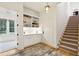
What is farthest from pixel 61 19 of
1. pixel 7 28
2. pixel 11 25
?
pixel 7 28

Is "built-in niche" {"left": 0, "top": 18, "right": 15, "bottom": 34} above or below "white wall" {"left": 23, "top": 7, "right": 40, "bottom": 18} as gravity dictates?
below

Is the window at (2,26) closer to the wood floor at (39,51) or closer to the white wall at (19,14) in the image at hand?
the white wall at (19,14)

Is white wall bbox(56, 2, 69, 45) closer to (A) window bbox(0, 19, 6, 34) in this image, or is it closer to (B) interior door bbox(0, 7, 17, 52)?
(B) interior door bbox(0, 7, 17, 52)

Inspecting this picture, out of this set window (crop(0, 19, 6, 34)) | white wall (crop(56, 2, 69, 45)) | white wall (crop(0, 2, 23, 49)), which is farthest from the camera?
white wall (crop(56, 2, 69, 45))

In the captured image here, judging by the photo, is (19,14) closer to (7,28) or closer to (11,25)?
(11,25)

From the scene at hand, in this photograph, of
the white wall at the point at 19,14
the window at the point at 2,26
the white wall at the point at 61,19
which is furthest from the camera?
the white wall at the point at 61,19

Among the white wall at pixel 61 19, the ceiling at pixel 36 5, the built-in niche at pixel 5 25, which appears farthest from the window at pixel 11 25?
the white wall at pixel 61 19

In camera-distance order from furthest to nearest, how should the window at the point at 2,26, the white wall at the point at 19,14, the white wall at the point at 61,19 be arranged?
1. the white wall at the point at 61,19
2. the white wall at the point at 19,14
3. the window at the point at 2,26

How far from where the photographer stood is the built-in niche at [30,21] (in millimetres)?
2336

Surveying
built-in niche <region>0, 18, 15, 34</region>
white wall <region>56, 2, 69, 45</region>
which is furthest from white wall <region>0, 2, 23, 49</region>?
white wall <region>56, 2, 69, 45</region>

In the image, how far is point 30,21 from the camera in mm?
2410

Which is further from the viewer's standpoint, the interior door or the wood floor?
the wood floor

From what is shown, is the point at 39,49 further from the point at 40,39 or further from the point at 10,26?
the point at 10,26

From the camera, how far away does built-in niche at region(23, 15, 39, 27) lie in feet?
7.66
